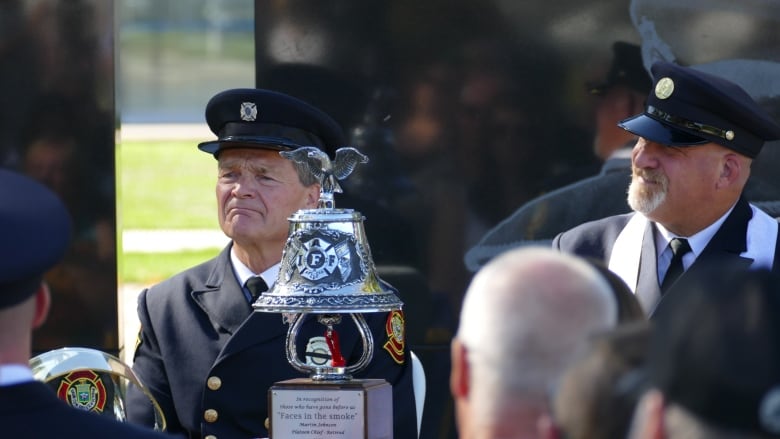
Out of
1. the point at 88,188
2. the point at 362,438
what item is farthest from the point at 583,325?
the point at 88,188

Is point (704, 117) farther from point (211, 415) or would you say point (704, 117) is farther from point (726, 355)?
point (726, 355)

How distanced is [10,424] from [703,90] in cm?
230

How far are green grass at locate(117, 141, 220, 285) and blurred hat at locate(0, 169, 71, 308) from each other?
7827 millimetres

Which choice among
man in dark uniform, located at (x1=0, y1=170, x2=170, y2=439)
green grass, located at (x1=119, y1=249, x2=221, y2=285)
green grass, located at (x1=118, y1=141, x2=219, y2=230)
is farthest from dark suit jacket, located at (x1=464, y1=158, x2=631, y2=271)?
green grass, located at (x1=118, y1=141, x2=219, y2=230)

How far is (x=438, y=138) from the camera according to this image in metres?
4.41

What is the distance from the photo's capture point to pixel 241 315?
371cm

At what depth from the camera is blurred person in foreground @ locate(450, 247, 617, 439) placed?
1.76 meters

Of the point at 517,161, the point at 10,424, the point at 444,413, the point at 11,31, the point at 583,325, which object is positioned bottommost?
the point at 444,413

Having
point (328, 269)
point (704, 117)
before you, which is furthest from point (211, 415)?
point (704, 117)

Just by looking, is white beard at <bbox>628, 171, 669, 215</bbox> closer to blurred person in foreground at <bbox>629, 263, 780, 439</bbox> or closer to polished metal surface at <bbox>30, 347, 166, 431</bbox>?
polished metal surface at <bbox>30, 347, 166, 431</bbox>

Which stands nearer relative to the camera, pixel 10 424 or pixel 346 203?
pixel 10 424

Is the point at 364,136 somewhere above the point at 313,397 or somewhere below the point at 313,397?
above

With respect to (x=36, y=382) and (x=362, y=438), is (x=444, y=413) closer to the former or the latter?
(x=362, y=438)

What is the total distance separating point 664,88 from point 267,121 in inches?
43.0
